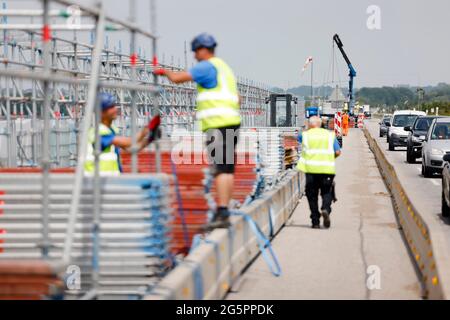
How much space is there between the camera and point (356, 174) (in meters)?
29.4

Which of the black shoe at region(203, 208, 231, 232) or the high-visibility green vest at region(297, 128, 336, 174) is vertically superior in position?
the high-visibility green vest at region(297, 128, 336, 174)

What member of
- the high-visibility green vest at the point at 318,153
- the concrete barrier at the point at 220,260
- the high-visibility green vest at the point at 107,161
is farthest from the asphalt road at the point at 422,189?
the high-visibility green vest at the point at 107,161

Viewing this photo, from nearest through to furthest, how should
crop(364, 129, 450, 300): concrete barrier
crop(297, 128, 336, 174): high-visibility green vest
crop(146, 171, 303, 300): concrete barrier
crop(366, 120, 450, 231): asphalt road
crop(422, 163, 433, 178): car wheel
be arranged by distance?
crop(146, 171, 303, 300): concrete barrier
crop(364, 129, 450, 300): concrete barrier
crop(297, 128, 336, 174): high-visibility green vest
crop(366, 120, 450, 231): asphalt road
crop(422, 163, 433, 178): car wheel

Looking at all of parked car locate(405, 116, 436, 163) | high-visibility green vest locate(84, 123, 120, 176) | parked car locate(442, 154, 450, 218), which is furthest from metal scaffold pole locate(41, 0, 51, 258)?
parked car locate(405, 116, 436, 163)

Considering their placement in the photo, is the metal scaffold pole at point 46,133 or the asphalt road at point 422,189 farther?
the asphalt road at point 422,189

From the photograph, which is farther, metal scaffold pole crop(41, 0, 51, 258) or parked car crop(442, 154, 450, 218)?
parked car crop(442, 154, 450, 218)

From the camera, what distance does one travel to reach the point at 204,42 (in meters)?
9.20

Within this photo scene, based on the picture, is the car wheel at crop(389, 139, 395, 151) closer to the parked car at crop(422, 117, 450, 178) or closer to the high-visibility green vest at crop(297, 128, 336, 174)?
the parked car at crop(422, 117, 450, 178)

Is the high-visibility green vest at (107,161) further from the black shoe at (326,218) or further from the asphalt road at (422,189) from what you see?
the black shoe at (326,218)

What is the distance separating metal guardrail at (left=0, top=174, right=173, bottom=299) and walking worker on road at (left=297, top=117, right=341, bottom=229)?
7854 mm

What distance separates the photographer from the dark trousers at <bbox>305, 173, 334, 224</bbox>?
14.8 meters

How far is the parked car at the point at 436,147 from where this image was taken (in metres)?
26.2

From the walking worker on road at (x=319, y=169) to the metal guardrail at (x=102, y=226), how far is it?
309 inches
